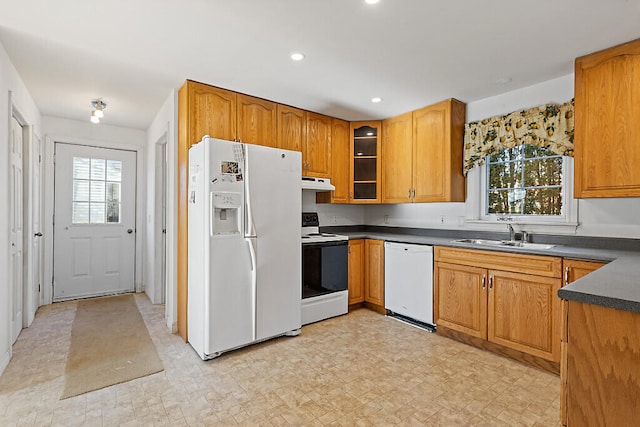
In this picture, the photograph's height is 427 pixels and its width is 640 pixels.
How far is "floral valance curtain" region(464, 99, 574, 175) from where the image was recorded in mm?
2777

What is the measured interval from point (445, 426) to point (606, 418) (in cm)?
90

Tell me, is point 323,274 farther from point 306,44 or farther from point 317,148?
point 306,44

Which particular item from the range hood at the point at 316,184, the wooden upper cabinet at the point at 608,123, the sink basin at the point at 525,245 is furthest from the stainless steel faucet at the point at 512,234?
the range hood at the point at 316,184

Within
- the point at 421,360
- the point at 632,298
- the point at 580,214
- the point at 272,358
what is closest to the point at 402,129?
the point at 580,214

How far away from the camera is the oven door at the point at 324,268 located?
11.1ft

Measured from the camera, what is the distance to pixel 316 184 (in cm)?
359

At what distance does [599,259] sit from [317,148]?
9.01ft

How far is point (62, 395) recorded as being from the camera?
2094 millimetres

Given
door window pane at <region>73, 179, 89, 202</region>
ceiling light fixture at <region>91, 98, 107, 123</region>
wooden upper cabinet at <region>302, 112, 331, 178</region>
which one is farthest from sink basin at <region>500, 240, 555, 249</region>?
door window pane at <region>73, 179, 89, 202</region>

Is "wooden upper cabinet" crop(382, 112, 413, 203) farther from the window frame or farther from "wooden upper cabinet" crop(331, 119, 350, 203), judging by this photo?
the window frame

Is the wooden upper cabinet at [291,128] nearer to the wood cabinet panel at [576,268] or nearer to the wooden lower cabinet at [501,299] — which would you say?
the wooden lower cabinet at [501,299]

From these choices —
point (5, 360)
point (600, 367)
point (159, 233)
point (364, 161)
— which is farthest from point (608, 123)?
point (5, 360)

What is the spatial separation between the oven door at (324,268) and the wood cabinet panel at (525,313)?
1.49 meters

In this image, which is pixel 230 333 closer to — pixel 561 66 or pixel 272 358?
pixel 272 358
